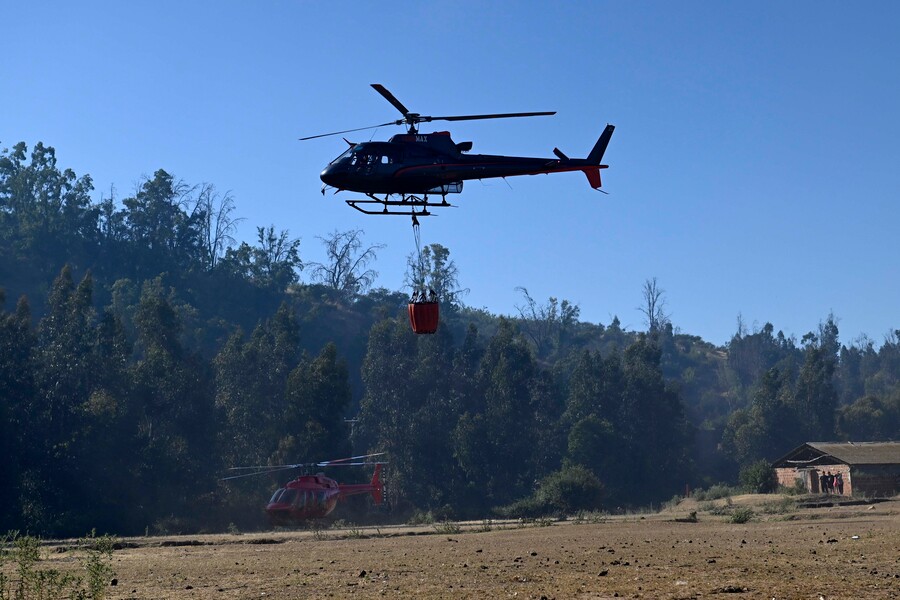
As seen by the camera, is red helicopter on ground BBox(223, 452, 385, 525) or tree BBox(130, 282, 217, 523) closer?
red helicopter on ground BBox(223, 452, 385, 525)

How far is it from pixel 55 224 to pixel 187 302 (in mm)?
19103

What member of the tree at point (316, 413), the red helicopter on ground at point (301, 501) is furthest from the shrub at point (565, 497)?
the red helicopter on ground at point (301, 501)

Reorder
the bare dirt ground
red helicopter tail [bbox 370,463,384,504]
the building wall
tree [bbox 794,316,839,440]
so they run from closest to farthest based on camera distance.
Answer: the bare dirt ground < red helicopter tail [bbox 370,463,384,504] < the building wall < tree [bbox 794,316,839,440]

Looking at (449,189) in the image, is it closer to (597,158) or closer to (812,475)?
(597,158)

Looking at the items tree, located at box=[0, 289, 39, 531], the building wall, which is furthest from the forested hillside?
the building wall

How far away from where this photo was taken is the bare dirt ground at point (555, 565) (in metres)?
18.0

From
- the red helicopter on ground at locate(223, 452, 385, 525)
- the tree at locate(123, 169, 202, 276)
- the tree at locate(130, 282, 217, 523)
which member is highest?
the tree at locate(123, 169, 202, 276)

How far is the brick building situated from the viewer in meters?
62.3

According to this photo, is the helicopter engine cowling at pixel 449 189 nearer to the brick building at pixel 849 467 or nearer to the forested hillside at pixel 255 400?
the forested hillside at pixel 255 400

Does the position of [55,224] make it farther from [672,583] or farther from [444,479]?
[672,583]

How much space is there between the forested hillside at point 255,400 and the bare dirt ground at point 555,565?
45.9 feet

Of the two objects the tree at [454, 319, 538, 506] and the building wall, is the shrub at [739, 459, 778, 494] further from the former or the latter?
the tree at [454, 319, 538, 506]

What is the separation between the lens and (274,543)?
36.1 meters

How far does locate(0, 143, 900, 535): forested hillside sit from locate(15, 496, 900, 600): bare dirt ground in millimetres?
13984
